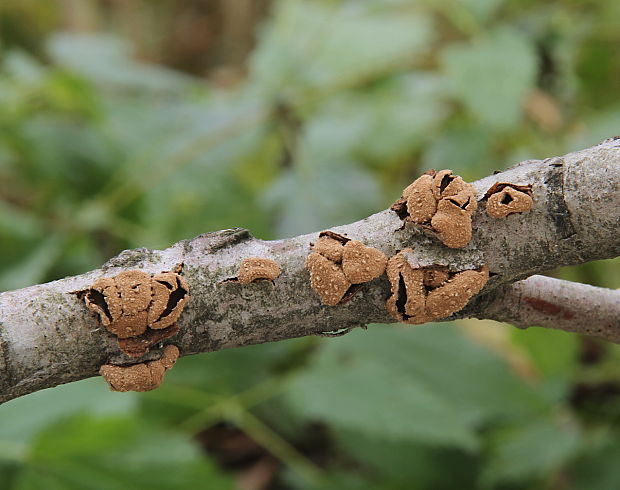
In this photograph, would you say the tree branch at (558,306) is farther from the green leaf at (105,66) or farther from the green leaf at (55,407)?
the green leaf at (105,66)

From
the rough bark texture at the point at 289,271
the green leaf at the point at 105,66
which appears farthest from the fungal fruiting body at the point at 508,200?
the green leaf at the point at 105,66

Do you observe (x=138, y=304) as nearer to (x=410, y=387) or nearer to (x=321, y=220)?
(x=410, y=387)

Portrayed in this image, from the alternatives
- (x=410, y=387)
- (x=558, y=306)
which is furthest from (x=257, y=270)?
(x=410, y=387)

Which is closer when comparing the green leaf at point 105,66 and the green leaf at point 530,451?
the green leaf at point 530,451

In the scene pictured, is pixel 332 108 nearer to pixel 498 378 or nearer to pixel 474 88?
pixel 474 88

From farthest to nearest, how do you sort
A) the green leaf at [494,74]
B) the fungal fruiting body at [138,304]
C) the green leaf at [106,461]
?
the green leaf at [494,74] < the green leaf at [106,461] < the fungal fruiting body at [138,304]

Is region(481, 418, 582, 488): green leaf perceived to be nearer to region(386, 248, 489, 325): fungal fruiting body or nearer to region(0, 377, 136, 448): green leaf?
region(0, 377, 136, 448): green leaf

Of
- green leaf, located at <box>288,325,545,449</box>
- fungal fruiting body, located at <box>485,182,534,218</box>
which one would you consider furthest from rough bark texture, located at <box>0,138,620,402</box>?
green leaf, located at <box>288,325,545,449</box>
